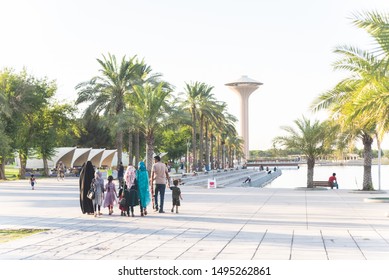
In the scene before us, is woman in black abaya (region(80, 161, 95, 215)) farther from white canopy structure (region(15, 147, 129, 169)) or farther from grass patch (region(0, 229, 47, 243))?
white canopy structure (region(15, 147, 129, 169))

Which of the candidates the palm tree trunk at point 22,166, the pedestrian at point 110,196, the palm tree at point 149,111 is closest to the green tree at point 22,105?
the palm tree trunk at point 22,166

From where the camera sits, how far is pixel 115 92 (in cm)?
4031

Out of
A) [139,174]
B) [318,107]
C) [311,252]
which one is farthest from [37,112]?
[311,252]

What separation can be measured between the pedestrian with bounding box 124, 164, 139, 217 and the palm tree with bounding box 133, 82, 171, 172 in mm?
20455

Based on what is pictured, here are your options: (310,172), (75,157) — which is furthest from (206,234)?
(75,157)

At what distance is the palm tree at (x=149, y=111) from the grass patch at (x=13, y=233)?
2357 cm

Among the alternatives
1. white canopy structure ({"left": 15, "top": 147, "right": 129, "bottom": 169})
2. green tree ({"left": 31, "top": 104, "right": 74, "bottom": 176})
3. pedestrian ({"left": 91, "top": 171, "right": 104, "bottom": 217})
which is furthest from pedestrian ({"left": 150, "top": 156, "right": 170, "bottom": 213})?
white canopy structure ({"left": 15, "top": 147, "right": 129, "bottom": 169})

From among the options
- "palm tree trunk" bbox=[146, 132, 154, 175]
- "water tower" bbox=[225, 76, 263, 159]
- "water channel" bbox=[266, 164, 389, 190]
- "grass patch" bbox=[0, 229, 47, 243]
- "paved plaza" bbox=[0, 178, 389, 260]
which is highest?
"water tower" bbox=[225, 76, 263, 159]

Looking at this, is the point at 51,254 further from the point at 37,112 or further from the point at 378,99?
the point at 37,112

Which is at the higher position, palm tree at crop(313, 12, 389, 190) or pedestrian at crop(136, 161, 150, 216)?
palm tree at crop(313, 12, 389, 190)

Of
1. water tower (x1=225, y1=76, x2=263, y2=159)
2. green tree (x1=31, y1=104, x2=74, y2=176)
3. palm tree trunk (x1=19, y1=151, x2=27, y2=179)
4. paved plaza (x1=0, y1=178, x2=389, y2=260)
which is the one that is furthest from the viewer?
water tower (x1=225, y1=76, x2=263, y2=159)

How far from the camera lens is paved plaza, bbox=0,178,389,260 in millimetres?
8797

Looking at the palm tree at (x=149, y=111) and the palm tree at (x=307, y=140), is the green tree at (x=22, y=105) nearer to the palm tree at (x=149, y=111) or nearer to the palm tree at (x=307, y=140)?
the palm tree at (x=149, y=111)

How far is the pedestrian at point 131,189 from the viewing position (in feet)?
49.2
